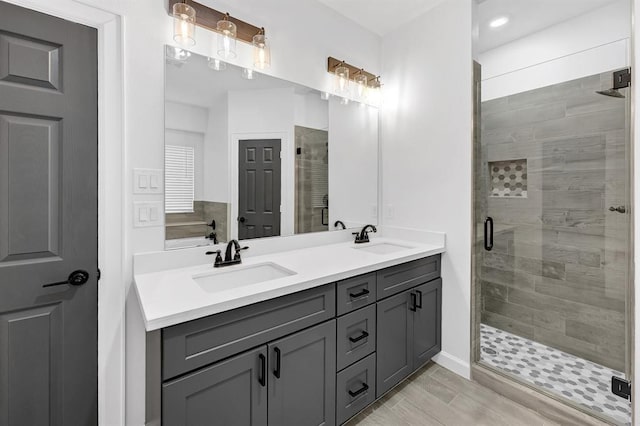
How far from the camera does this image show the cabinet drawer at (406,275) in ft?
5.77

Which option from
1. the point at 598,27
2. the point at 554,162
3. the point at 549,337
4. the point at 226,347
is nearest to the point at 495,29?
the point at 598,27

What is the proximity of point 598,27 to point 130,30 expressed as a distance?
301 centimetres

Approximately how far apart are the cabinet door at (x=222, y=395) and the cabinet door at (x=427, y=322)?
3.87ft

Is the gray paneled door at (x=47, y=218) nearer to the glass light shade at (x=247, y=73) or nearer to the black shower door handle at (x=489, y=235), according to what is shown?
the glass light shade at (x=247, y=73)

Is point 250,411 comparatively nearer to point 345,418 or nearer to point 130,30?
point 345,418

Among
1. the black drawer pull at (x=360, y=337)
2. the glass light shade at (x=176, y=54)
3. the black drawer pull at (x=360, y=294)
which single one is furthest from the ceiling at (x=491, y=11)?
the black drawer pull at (x=360, y=337)

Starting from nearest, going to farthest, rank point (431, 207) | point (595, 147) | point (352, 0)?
point (595, 147) → point (352, 0) → point (431, 207)

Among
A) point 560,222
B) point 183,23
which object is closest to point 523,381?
point 560,222

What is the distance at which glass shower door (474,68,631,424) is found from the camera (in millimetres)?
1912

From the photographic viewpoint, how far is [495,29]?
2.46 metres

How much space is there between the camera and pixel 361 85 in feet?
8.10

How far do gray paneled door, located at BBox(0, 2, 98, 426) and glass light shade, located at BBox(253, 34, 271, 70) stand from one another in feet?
2.61

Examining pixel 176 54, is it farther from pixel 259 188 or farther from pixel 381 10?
pixel 381 10

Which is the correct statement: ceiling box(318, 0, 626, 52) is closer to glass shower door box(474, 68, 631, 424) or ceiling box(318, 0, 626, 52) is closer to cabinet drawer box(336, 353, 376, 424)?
glass shower door box(474, 68, 631, 424)
